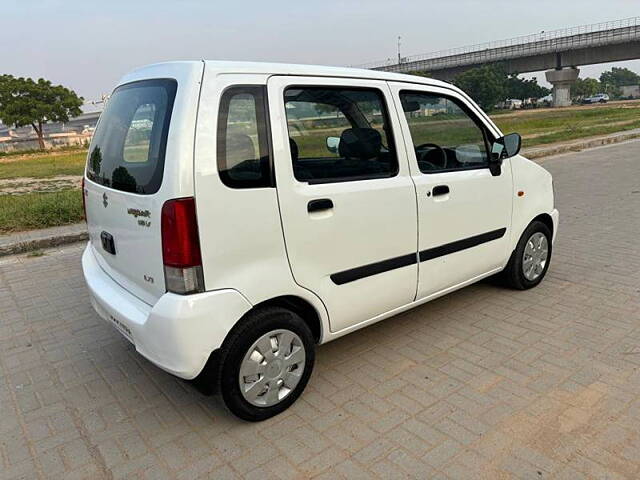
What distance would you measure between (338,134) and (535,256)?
2.26m

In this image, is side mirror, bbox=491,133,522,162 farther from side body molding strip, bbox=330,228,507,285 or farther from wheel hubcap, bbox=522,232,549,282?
wheel hubcap, bbox=522,232,549,282

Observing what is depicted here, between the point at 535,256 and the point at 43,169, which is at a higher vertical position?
the point at 43,169

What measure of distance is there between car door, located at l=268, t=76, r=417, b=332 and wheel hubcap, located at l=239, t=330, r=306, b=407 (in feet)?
0.99

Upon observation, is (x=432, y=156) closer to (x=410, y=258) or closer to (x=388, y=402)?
(x=410, y=258)

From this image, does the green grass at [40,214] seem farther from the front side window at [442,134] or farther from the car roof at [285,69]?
the front side window at [442,134]

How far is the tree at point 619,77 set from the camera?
124994 mm

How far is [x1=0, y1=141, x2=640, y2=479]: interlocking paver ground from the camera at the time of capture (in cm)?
233

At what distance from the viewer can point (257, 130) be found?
8.16 ft

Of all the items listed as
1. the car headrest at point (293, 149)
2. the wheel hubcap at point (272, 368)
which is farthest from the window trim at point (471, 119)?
the wheel hubcap at point (272, 368)

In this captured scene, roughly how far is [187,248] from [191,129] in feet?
1.79

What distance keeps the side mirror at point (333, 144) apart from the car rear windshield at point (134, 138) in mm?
976

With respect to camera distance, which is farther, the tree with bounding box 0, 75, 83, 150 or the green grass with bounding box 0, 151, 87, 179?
the tree with bounding box 0, 75, 83, 150

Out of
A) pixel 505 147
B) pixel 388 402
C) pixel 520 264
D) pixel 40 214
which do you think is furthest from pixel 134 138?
pixel 40 214

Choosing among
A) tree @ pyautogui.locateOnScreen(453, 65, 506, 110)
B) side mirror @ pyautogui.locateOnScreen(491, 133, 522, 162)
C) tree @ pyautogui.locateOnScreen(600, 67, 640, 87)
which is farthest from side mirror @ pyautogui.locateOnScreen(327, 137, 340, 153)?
tree @ pyautogui.locateOnScreen(600, 67, 640, 87)
